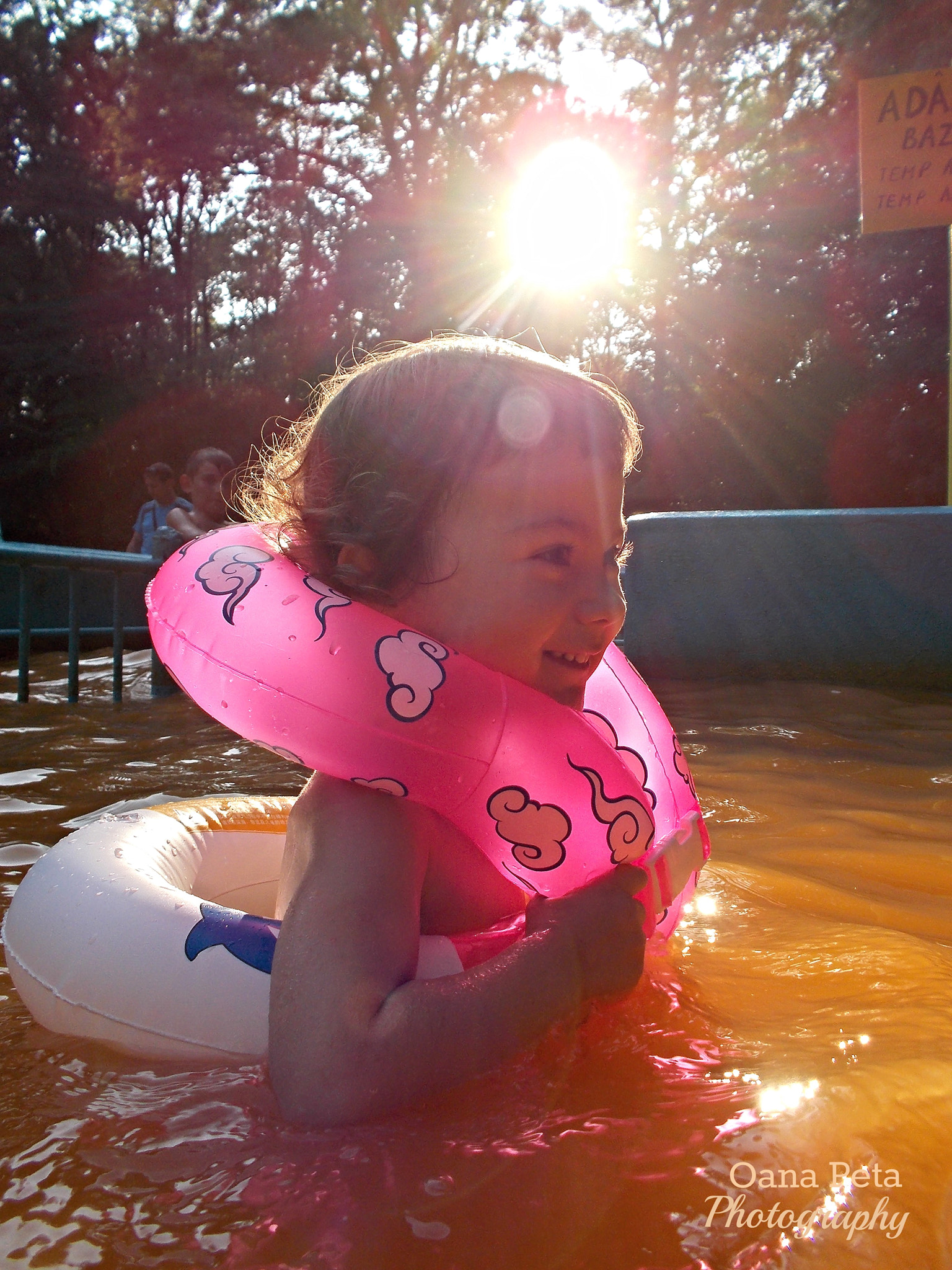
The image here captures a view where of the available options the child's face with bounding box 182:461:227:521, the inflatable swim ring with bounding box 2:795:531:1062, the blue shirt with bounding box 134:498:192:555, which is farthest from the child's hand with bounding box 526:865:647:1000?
the blue shirt with bounding box 134:498:192:555

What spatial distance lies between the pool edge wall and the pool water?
2.91 metres

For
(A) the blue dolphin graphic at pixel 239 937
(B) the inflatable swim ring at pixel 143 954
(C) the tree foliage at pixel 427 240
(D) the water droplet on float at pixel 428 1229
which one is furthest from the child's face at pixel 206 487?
(C) the tree foliage at pixel 427 240

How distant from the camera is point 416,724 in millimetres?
1393

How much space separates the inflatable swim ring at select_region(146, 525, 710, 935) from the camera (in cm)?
140

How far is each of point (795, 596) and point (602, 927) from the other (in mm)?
3859

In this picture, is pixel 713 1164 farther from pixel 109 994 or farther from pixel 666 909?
pixel 109 994

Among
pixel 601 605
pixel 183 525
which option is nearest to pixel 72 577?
pixel 183 525

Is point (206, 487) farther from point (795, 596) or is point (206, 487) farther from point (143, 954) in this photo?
point (143, 954)

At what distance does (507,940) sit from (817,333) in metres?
14.5

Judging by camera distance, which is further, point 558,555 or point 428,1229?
point 558,555

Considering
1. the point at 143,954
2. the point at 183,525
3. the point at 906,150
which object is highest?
the point at 906,150

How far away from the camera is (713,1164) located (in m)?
1.18

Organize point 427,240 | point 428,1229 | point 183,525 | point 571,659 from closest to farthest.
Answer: point 428,1229 → point 571,659 → point 183,525 → point 427,240

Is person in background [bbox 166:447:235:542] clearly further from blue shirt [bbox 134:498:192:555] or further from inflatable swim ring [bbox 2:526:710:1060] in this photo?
inflatable swim ring [bbox 2:526:710:1060]
